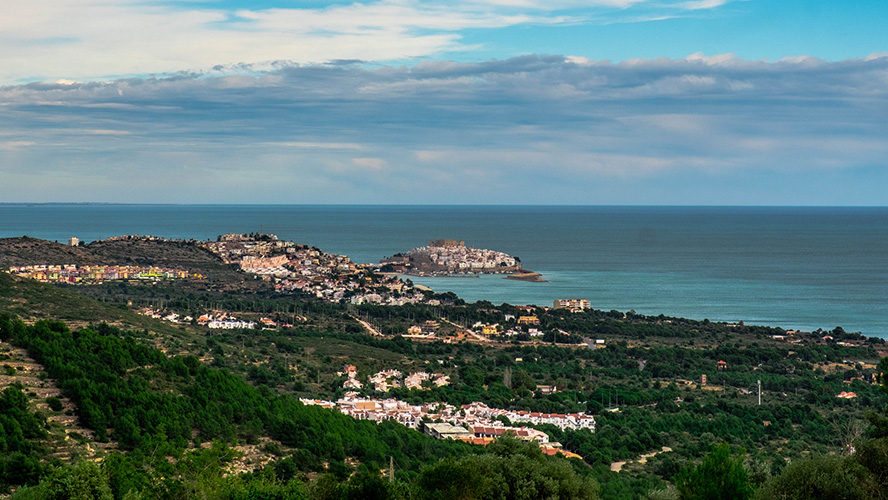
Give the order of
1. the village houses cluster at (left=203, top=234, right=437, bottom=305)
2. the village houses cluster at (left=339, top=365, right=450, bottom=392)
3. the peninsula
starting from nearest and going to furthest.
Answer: the village houses cluster at (left=339, top=365, right=450, bottom=392) → the village houses cluster at (left=203, top=234, right=437, bottom=305) → the peninsula

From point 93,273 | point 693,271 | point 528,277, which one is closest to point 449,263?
point 528,277

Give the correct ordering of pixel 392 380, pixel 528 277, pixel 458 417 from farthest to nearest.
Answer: pixel 528 277 → pixel 392 380 → pixel 458 417

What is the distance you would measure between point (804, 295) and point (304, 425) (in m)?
58.0

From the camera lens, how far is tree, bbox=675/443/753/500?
40.1 feet

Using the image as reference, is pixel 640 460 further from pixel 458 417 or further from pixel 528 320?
pixel 528 320

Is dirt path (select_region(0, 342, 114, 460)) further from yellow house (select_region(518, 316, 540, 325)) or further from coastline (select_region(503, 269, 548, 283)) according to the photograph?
coastline (select_region(503, 269, 548, 283))

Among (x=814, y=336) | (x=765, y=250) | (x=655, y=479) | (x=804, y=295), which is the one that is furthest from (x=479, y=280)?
(x=655, y=479)

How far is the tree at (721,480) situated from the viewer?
1222 centimetres

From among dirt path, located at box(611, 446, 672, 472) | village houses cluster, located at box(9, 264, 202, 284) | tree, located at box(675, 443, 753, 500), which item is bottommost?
dirt path, located at box(611, 446, 672, 472)

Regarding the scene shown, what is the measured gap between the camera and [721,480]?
12281 millimetres

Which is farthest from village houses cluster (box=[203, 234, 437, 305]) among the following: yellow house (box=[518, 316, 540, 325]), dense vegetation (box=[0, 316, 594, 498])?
dense vegetation (box=[0, 316, 594, 498])

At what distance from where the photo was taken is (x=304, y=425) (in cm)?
1977

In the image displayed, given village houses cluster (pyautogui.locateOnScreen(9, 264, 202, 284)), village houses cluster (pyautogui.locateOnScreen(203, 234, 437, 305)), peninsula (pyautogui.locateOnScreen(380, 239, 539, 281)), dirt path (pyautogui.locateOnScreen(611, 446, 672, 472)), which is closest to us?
dirt path (pyautogui.locateOnScreen(611, 446, 672, 472))

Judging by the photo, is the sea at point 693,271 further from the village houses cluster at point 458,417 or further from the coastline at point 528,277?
the village houses cluster at point 458,417
